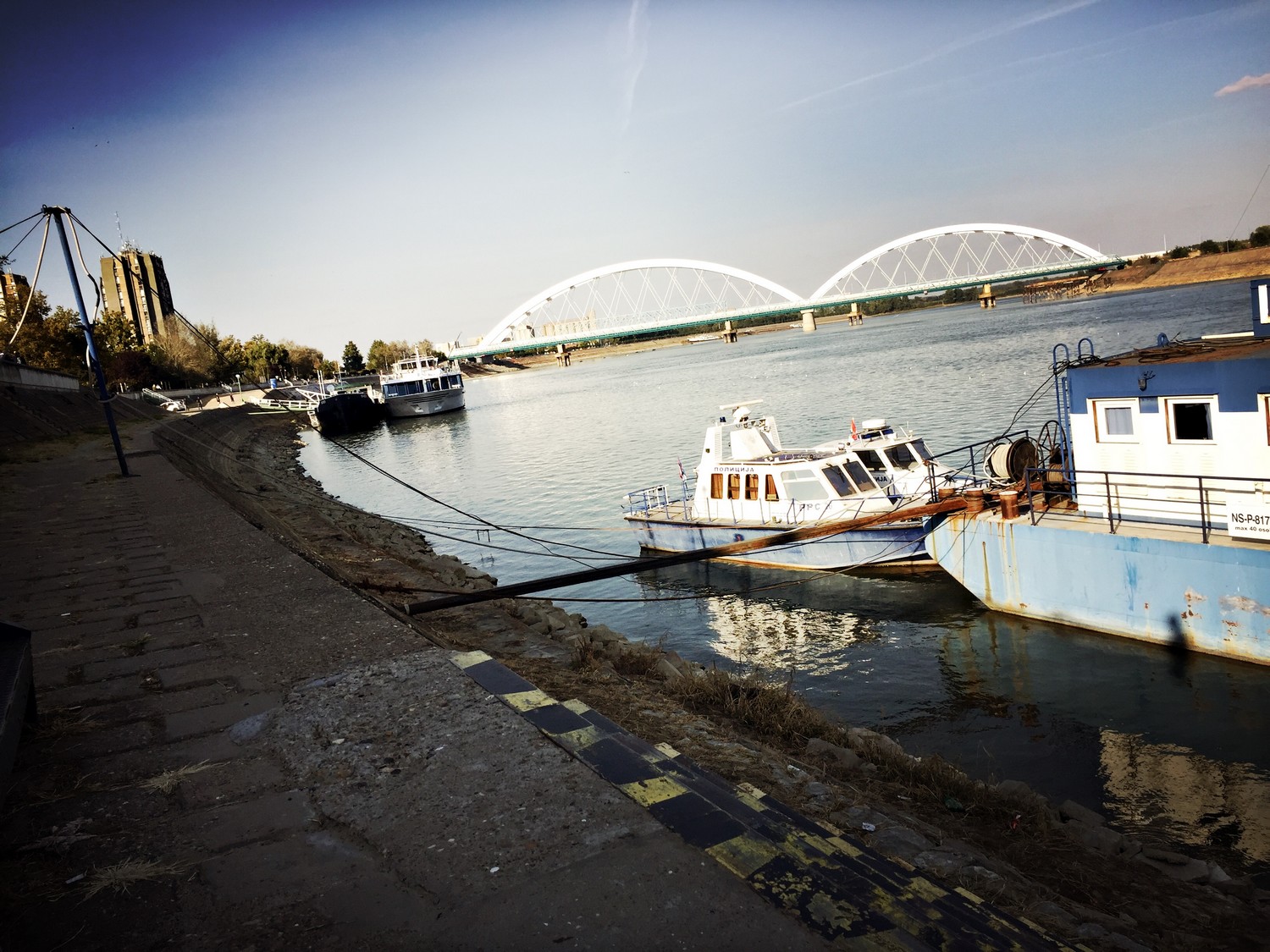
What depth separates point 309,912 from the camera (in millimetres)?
3824

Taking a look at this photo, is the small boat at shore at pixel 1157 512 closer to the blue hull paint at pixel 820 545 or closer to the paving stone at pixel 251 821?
the blue hull paint at pixel 820 545

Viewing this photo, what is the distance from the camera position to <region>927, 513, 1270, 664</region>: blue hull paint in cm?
1070

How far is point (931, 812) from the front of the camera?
253 inches

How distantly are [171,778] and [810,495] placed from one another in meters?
14.5

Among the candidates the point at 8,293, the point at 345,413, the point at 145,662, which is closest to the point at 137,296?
the point at 345,413

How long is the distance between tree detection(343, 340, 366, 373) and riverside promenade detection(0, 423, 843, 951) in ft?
587

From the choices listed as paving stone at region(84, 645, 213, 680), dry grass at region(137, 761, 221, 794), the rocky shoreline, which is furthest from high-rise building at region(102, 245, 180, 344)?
dry grass at region(137, 761, 221, 794)

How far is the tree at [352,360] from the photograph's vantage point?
175m

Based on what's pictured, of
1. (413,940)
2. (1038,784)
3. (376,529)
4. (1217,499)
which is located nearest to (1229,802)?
(1038,784)

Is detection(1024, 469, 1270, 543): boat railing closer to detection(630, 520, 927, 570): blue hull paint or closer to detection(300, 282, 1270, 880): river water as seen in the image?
detection(300, 282, 1270, 880): river water

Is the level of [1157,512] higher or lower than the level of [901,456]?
lower

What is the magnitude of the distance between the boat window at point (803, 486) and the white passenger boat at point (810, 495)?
0.7 inches

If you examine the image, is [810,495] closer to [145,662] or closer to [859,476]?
[859,476]

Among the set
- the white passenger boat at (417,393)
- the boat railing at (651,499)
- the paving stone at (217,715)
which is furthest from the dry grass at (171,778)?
the white passenger boat at (417,393)
